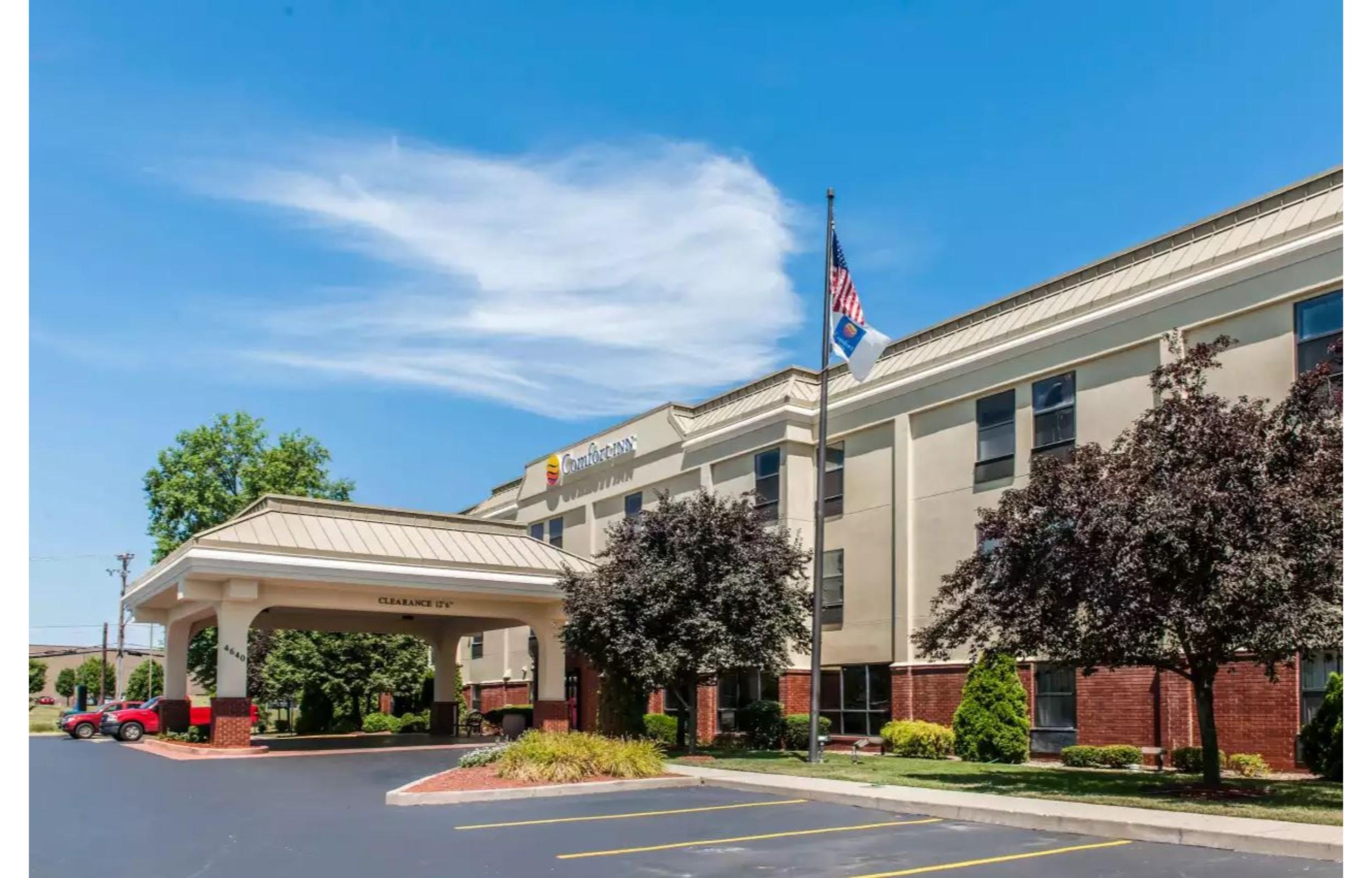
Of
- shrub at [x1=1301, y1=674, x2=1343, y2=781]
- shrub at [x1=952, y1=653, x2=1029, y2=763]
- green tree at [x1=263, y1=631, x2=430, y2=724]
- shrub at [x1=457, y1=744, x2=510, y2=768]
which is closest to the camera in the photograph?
shrub at [x1=1301, y1=674, x2=1343, y2=781]

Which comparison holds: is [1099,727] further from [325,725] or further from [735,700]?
[325,725]

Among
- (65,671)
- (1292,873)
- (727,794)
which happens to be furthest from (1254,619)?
(65,671)

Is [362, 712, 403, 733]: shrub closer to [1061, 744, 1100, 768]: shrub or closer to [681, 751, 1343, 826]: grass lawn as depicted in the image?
[681, 751, 1343, 826]: grass lawn

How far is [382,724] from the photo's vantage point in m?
48.3

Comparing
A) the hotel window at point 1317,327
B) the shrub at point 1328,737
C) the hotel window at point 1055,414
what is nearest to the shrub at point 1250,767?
the shrub at point 1328,737

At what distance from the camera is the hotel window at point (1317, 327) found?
21.9 metres

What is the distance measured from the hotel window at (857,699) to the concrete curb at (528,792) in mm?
10710

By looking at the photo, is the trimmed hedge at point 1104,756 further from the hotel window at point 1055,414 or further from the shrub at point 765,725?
the shrub at point 765,725

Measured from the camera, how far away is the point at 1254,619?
52.7 ft

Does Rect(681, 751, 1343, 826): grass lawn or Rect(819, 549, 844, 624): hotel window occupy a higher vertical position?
Rect(819, 549, 844, 624): hotel window

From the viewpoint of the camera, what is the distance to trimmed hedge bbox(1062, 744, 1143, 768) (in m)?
24.2

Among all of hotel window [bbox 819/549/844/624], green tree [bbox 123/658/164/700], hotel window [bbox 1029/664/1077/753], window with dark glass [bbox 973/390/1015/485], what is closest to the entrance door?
hotel window [bbox 819/549/844/624]

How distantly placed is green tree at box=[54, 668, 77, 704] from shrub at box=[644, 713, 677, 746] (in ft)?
312

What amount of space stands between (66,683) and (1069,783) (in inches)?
4545
